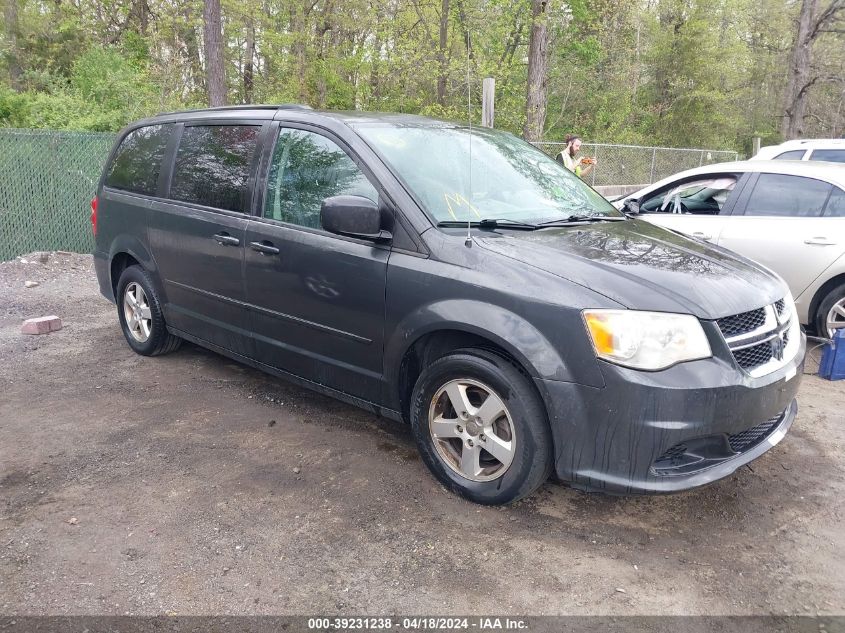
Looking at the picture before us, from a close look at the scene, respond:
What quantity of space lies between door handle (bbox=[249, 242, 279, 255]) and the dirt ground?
Answer: 1.09 metres

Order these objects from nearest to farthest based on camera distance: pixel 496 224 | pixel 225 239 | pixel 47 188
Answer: pixel 496 224, pixel 225 239, pixel 47 188

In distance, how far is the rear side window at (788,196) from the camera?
230 inches

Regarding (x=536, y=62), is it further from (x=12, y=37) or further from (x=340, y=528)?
(x=12, y=37)

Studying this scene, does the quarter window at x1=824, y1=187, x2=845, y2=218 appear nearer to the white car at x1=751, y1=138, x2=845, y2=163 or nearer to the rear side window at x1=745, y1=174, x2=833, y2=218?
the rear side window at x1=745, y1=174, x2=833, y2=218

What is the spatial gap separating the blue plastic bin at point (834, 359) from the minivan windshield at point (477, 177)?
2274 millimetres

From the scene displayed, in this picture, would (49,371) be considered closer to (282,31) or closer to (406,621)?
(406,621)

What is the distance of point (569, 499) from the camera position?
3.37 metres

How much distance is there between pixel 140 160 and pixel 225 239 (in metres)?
1.57

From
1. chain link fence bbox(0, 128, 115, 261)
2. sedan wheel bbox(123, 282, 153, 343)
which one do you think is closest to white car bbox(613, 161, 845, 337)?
sedan wheel bbox(123, 282, 153, 343)

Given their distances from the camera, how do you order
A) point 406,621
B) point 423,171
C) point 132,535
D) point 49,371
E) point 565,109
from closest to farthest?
1. point 406,621
2. point 132,535
3. point 423,171
4. point 49,371
5. point 565,109

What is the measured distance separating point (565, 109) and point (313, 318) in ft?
97.3

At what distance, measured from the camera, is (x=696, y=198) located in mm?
6586

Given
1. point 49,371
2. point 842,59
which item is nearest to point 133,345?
point 49,371

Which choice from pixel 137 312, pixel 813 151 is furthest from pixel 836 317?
pixel 137 312
